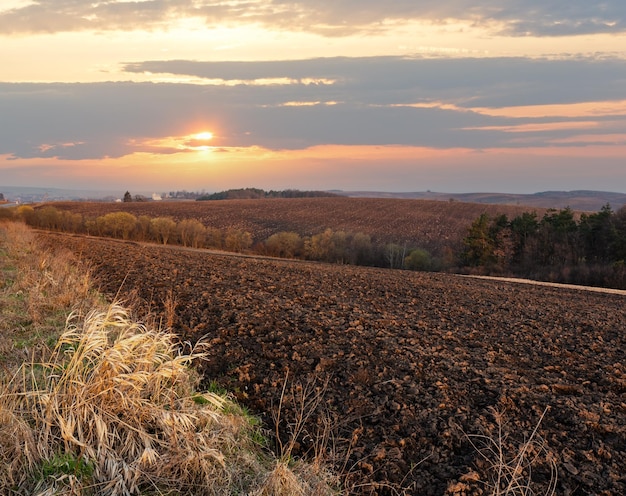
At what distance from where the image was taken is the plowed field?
17.8ft

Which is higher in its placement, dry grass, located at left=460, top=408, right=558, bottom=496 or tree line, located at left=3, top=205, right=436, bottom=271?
dry grass, located at left=460, top=408, right=558, bottom=496

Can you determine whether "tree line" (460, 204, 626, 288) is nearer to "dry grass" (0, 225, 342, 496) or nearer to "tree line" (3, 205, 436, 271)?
"tree line" (3, 205, 436, 271)

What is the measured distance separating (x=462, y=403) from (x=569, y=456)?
1524 millimetres

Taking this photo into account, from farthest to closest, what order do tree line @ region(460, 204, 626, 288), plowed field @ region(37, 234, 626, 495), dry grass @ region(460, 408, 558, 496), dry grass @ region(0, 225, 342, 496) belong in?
1. tree line @ region(460, 204, 626, 288)
2. plowed field @ region(37, 234, 626, 495)
3. dry grass @ region(460, 408, 558, 496)
4. dry grass @ region(0, 225, 342, 496)

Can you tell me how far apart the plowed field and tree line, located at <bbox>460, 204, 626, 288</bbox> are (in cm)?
2787

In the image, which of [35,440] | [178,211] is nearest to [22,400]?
[35,440]

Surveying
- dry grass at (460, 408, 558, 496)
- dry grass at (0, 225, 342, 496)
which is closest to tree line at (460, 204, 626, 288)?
dry grass at (460, 408, 558, 496)

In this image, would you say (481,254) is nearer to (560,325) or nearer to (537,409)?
(560,325)

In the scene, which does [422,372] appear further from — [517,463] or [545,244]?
[545,244]

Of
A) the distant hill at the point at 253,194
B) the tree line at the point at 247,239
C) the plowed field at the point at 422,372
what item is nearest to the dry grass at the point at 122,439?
the plowed field at the point at 422,372

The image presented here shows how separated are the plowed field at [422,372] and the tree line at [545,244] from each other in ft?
91.4

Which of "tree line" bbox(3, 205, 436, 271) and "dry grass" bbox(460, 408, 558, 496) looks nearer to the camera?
"dry grass" bbox(460, 408, 558, 496)

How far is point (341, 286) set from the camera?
58.1 ft

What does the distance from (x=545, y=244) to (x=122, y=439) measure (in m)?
46.0
